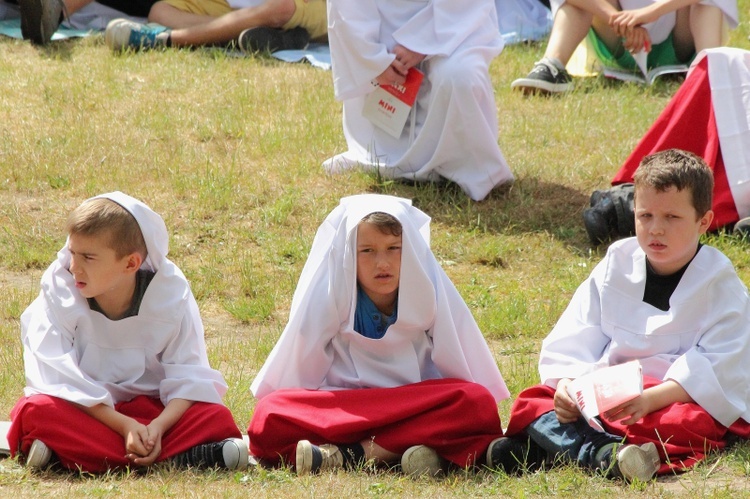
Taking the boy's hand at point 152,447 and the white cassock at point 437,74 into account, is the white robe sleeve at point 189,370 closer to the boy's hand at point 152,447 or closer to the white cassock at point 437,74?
the boy's hand at point 152,447

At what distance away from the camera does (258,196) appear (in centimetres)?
Result: 731

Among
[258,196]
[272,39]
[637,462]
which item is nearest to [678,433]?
[637,462]

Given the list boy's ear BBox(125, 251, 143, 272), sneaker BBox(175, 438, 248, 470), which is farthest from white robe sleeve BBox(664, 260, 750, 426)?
boy's ear BBox(125, 251, 143, 272)

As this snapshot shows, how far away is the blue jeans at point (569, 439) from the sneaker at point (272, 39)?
6140 millimetres

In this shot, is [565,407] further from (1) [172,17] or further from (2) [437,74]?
(1) [172,17]

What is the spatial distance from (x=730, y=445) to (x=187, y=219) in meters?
3.79

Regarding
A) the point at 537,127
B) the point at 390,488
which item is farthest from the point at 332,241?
the point at 537,127

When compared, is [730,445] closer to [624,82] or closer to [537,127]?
[537,127]

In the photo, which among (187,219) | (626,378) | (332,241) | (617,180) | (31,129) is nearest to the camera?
(626,378)

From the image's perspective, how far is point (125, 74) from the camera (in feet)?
30.3

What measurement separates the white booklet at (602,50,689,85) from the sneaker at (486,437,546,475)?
5.26m

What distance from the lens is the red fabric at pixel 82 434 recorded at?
13.8 feet

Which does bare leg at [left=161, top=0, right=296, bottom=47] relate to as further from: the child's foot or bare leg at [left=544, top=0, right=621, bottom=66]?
the child's foot

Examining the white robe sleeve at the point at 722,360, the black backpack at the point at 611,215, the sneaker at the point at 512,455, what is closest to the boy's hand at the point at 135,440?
the sneaker at the point at 512,455
